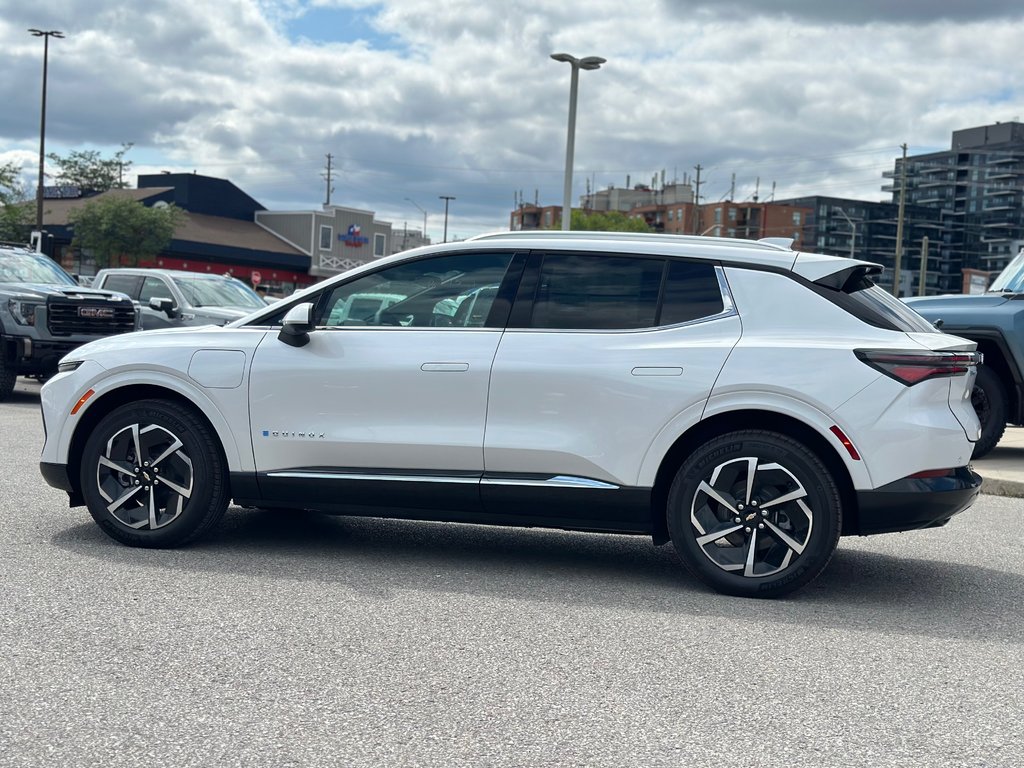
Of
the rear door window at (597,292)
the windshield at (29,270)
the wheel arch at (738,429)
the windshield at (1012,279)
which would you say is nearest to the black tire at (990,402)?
the windshield at (1012,279)

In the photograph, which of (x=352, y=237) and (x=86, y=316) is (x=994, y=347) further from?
(x=352, y=237)

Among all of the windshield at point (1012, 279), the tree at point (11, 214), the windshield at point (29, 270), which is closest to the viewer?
the windshield at point (1012, 279)

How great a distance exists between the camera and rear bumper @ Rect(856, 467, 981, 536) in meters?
5.23

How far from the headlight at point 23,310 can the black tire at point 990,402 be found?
36.1 feet

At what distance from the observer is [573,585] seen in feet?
18.6

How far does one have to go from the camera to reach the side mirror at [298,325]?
5.81 m

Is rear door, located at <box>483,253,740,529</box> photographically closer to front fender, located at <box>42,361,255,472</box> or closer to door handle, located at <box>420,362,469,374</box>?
door handle, located at <box>420,362,469,374</box>

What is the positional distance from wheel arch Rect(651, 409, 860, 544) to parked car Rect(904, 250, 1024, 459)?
5783 mm

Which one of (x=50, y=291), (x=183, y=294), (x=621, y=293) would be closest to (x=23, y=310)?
(x=50, y=291)

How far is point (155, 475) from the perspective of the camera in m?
6.02

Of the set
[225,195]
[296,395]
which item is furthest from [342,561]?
[225,195]

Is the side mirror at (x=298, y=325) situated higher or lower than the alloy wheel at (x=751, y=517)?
higher

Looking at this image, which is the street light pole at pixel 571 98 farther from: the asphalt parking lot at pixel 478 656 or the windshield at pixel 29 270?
the asphalt parking lot at pixel 478 656

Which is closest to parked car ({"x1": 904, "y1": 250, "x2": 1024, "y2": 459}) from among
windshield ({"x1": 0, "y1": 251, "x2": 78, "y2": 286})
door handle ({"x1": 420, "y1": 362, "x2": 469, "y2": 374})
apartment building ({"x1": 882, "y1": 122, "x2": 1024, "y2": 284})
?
door handle ({"x1": 420, "y1": 362, "x2": 469, "y2": 374})
